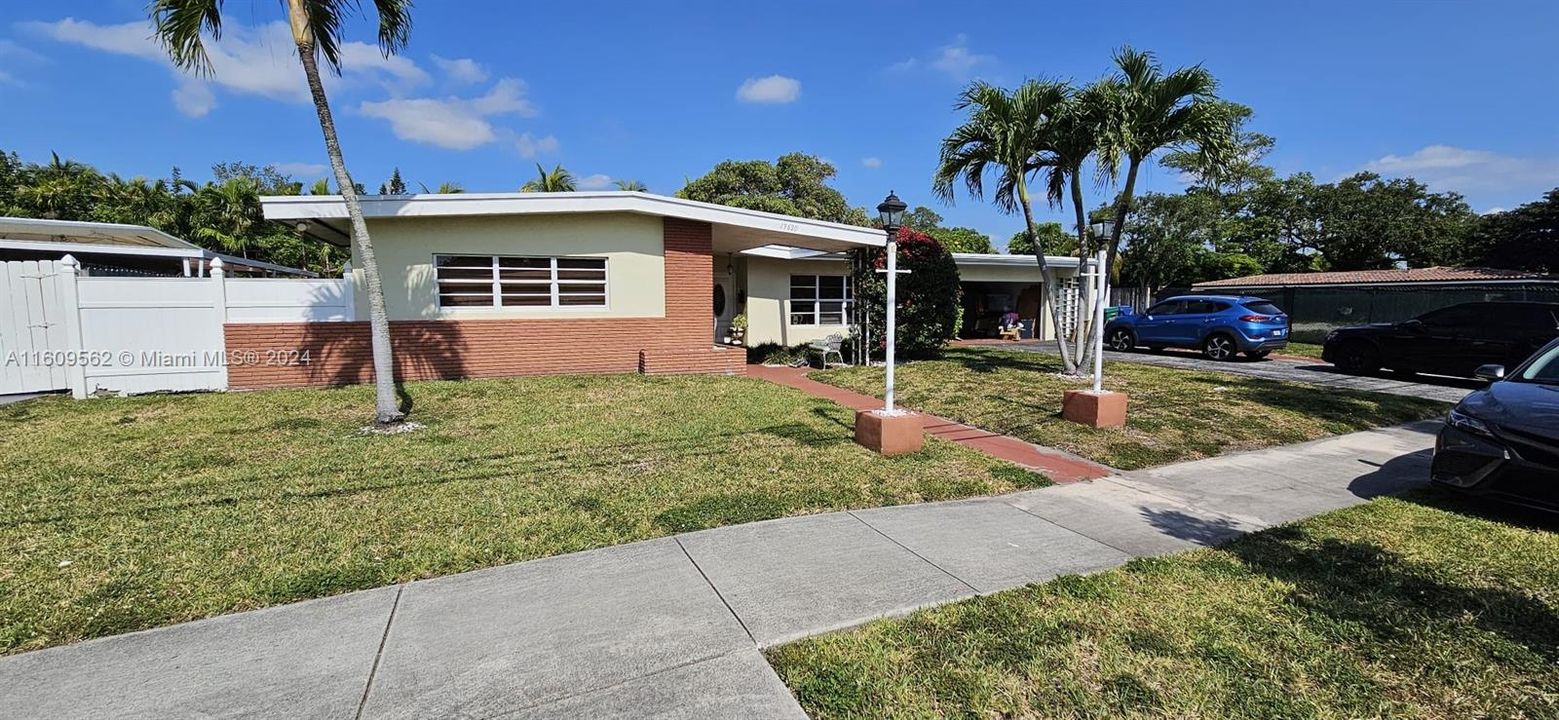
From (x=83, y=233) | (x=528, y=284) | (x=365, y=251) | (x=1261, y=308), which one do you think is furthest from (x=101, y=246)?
(x=1261, y=308)

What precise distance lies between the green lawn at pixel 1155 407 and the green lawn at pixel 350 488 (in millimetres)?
1608

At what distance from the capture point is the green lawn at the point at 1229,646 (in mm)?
2545

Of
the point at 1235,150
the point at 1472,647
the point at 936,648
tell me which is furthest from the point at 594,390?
the point at 1235,150

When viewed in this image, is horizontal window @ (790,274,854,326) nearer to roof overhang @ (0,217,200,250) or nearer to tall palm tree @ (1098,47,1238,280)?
tall palm tree @ (1098,47,1238,280)

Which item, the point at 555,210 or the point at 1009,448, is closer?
the point at 1009,448

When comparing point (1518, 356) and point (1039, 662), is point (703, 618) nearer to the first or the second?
point (1039, 662)

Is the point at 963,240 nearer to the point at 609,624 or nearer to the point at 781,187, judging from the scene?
the point at 781,187

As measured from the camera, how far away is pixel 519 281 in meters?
11.5

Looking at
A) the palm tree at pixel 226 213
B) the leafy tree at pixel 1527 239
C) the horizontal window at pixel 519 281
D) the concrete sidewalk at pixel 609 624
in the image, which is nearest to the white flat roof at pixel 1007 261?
the horizontal window at pixel 519 281

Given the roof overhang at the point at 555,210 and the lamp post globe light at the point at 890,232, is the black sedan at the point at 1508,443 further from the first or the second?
the roof overhang at the point at 555,210

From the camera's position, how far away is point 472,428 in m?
7.61

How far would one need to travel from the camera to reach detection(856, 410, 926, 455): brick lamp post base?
6.52m

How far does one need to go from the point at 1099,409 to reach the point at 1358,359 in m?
9.88

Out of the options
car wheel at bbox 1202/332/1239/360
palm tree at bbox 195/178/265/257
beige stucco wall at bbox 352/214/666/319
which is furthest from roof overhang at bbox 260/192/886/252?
palm tree at bbox 195/178/265/257
